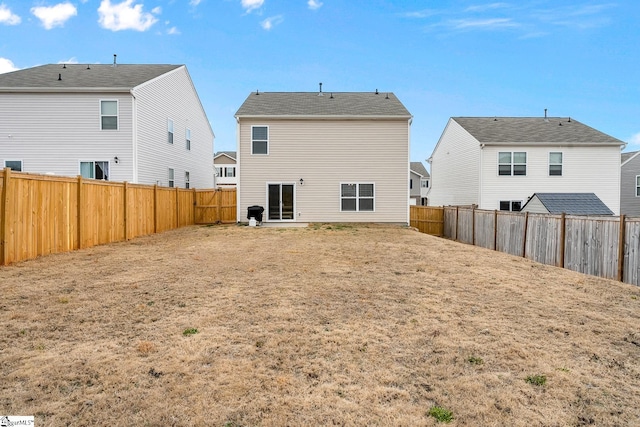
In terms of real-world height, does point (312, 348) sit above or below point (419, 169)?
below

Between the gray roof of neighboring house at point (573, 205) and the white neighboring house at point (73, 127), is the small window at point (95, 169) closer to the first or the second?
the white neighboring house at point (73, 127)

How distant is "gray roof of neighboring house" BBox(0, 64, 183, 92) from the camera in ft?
54.4

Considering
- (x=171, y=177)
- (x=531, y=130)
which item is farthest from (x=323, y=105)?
(x=531, y=130)

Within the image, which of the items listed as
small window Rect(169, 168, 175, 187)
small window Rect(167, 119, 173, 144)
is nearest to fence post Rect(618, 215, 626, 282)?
small window Rect(169, 168, 175, 187)

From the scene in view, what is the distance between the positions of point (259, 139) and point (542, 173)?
17079mm

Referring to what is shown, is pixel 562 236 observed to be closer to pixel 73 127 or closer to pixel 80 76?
pixel 73 127

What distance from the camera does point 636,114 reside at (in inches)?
843

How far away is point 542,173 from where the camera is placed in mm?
21281

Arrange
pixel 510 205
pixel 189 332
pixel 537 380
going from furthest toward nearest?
1. pixel 510 205
2. pixel 189 332
3. pixel 537 380

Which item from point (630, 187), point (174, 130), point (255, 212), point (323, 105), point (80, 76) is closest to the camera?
point (255, 212)

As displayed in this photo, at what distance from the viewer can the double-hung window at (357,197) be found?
60.5 ft

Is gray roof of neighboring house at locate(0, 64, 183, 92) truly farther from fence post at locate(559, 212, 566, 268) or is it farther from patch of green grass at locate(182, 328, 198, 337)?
fence post at locate(559, 212, 566, 268)

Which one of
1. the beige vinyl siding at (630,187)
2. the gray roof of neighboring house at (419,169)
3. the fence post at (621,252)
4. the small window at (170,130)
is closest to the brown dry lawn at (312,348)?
the fence post at (621,252)

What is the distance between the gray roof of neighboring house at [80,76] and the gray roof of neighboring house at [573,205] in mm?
20272
